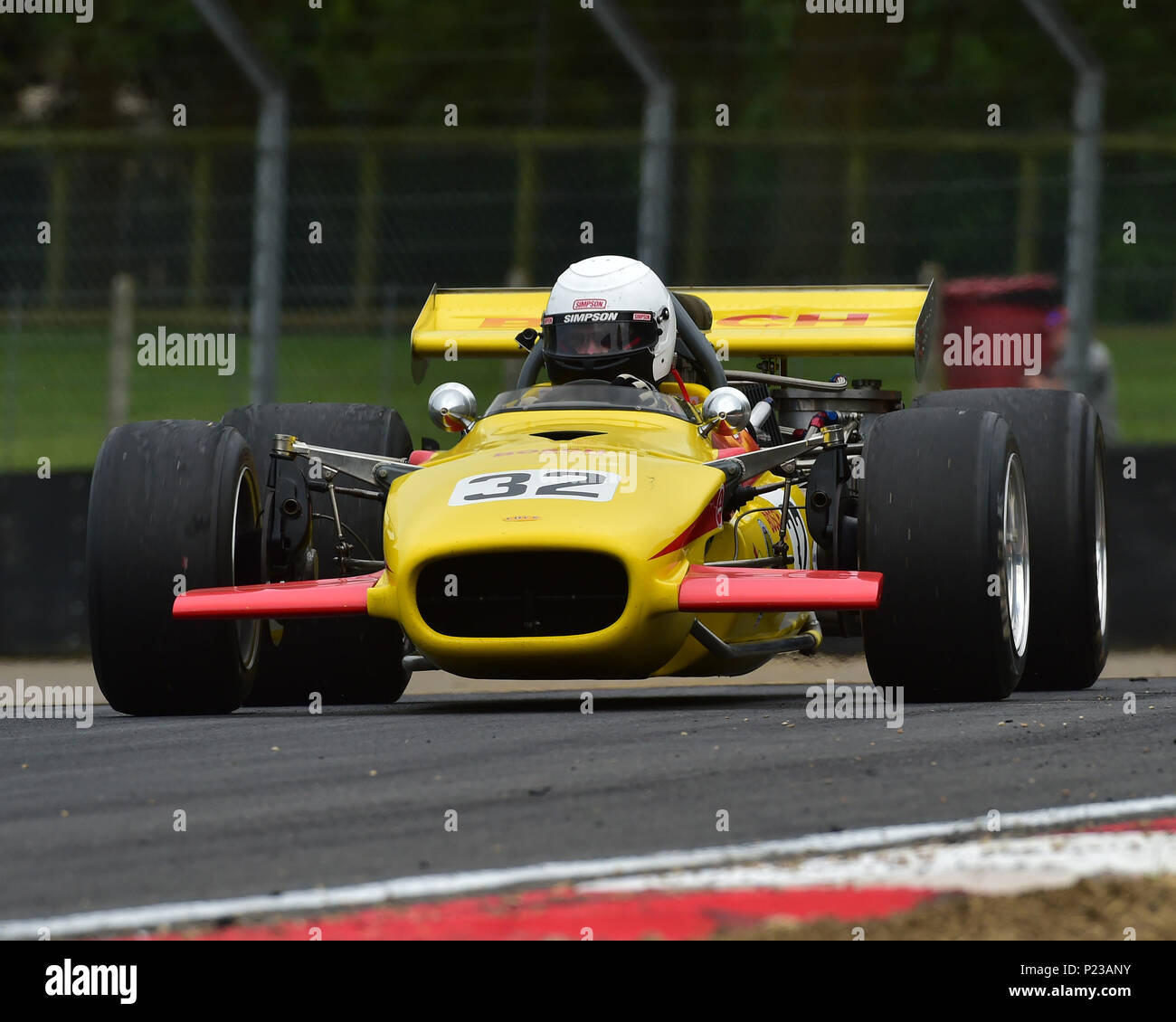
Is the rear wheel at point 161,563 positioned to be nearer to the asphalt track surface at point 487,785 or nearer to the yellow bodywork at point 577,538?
the asphalt track surface at point 487,785

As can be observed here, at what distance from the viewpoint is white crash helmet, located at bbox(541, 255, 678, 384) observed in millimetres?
8219

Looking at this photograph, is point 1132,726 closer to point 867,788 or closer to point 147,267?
point 867,788

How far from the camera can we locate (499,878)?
4176mm

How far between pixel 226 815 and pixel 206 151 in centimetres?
941

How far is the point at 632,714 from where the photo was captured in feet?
22.6

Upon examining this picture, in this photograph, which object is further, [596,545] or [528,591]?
[528,591]

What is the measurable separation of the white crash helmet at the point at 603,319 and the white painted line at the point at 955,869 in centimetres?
403

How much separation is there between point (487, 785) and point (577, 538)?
1.57 m
